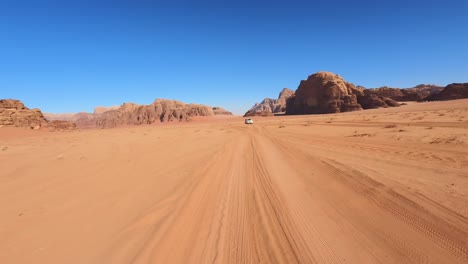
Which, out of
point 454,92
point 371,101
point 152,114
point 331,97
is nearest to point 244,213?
point 331,97

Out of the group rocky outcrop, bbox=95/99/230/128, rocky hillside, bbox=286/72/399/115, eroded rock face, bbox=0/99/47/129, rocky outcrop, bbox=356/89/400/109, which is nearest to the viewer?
eroded rock face, bbox=0/99/47/129

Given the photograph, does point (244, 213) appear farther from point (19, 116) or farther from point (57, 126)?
point (57, 126)

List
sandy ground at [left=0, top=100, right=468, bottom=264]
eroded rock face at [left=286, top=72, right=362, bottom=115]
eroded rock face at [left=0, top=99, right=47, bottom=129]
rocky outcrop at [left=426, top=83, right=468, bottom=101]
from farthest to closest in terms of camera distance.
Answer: eroded rock face at [left=286, top=72, right=362, bottom=115] < rocky outcrop at [left=426, top=83, right=468, bottom=101] < eroded rock face at [left=0, top=99, right=47, bottom=129] < sandy ground at [left=0, top=100, right=468, bottom=264]

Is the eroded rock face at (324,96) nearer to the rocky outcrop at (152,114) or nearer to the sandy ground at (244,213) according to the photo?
the rocky outcrop at (152,114)

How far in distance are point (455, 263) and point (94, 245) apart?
412cm

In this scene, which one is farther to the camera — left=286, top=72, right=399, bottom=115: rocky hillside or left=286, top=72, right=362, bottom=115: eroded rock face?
left=286, top=72, right=362, bottom=115: eroded rock face

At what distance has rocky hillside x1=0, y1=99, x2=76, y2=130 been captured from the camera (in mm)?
31855

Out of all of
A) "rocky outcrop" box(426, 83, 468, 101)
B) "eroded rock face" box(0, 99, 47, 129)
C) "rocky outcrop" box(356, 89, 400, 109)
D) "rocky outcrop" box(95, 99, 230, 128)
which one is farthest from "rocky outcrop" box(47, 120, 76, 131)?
"rocky outcrop" box(426, 83, 468, 101)

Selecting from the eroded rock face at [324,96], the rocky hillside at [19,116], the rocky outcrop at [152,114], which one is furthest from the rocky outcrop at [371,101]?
the rocky hillside at [19,116]

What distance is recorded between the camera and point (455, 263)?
2414 mm

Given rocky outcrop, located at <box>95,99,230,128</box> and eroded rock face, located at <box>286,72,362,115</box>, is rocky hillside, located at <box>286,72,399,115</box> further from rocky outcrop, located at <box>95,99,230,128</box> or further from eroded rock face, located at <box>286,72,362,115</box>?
rocky outcrop, located at <box>95,99,230,128</box>

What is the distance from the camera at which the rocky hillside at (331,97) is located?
205 feet

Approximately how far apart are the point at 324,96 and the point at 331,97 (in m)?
2.57

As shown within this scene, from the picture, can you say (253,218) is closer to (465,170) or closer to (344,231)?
(344,231)
